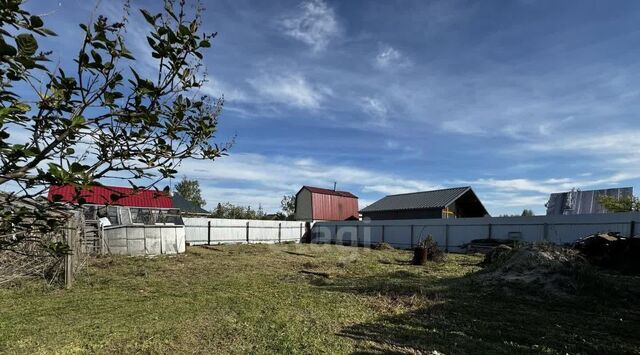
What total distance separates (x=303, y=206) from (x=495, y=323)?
106 feet

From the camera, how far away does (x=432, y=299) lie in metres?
8.18

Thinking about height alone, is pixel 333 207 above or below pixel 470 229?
above

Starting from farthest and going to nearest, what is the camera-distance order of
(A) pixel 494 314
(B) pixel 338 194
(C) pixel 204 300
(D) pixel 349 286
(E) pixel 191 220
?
(B) pixel 338 194, (E) pixel 191 220, (D) pixel 349 286, (C) pixel 204 300, (A) pixel 494 314

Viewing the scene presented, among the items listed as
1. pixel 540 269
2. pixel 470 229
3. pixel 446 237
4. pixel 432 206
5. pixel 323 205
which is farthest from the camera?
pixel 323 205

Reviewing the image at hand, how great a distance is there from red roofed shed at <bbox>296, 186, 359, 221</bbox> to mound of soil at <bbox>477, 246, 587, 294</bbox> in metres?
26.4

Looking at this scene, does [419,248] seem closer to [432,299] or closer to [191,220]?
[432,299]

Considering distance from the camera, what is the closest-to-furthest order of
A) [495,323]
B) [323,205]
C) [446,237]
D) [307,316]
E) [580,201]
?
[495,323]
[307,316]
[446,237]
[580,201]
[323,205]

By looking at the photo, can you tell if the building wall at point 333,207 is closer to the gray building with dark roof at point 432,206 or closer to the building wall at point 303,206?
the building wall at point 303,206

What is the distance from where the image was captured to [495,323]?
645 cm

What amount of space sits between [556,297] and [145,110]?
358 inches

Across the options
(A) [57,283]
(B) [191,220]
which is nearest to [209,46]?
(A) [57,283]

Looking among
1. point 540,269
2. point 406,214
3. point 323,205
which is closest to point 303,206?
point 323,205

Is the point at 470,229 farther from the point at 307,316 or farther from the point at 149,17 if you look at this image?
the point at 149,17

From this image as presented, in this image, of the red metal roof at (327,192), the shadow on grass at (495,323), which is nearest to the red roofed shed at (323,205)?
the red metal roof at (327,192)
